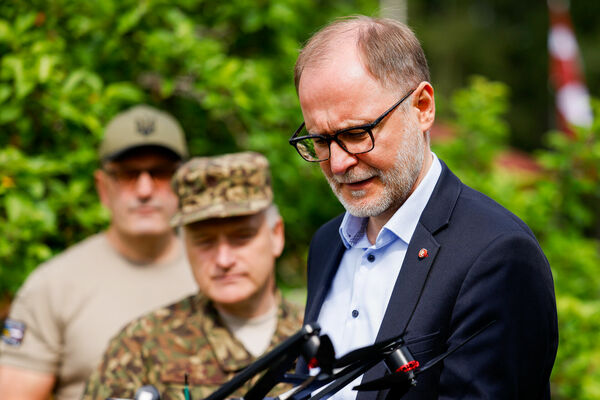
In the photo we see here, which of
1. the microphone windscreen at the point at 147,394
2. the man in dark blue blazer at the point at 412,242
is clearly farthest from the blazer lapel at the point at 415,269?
the microphone windscreen at the point at 147,394

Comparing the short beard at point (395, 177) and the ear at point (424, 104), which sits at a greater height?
the ear at point (424, 104)

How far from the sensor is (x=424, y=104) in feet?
5.66

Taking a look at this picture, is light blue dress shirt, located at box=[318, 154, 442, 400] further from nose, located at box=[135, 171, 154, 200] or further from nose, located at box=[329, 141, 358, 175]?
nose, located at box=[135, 171, 154, 200]

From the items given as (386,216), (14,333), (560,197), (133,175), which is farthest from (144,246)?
(560,197)

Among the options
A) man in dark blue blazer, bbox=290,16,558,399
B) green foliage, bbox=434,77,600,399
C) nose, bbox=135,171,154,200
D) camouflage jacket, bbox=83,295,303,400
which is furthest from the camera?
green foliage, bbox=434,77,600,399

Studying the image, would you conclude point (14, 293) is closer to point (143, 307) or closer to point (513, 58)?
point (143, 307)

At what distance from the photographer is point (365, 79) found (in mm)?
1617

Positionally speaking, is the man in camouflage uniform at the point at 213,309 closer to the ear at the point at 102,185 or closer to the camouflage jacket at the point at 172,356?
the camouflage jacket at the point at 172,356

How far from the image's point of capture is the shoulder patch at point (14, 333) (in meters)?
3.36

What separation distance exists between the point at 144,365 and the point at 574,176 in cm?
300

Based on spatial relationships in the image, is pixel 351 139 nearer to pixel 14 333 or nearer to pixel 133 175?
pixel 133 175

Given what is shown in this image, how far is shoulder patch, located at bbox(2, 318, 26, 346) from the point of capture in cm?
336

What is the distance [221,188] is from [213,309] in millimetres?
481

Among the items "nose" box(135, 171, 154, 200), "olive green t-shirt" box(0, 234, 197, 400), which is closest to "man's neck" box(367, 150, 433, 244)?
"olive green t-shirt" box(0, 234, 197, 400)
